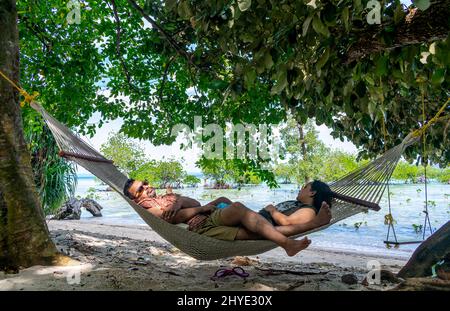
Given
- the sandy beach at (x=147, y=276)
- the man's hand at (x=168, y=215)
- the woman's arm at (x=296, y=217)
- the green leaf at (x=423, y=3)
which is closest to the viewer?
the green leaf at (x=423, y=3)

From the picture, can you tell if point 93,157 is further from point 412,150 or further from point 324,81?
point 412,150

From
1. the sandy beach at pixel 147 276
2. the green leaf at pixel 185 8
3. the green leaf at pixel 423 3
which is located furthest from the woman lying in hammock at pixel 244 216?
the green leaf at pixel 423 3

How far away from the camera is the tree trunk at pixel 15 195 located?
5.47ft

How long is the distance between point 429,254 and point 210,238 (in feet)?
3.73

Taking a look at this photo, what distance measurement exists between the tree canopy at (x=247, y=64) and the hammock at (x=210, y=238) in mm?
288

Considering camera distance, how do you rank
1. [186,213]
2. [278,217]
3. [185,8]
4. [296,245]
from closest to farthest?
1. [185,8]
2. [296,245]
3. [278,217]
4. [186,213]

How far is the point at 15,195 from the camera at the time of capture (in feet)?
5.60

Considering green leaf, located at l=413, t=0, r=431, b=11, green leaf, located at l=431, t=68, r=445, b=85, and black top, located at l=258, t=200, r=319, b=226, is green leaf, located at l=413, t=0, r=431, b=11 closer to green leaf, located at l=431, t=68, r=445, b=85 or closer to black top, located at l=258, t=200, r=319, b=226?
green leaf, located at l=431, t=68, r=445, b=85

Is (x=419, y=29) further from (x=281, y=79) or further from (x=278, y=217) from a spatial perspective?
(x=278, y=217)

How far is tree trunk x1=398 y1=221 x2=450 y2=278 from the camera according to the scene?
167 cm

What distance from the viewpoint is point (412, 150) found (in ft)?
9.80

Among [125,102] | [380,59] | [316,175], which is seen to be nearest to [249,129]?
[125,102]

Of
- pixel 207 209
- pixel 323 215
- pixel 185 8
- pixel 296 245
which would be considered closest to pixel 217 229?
pixel 207 209

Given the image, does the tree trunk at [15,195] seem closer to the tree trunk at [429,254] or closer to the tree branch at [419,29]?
the tree branch at [419,29]
